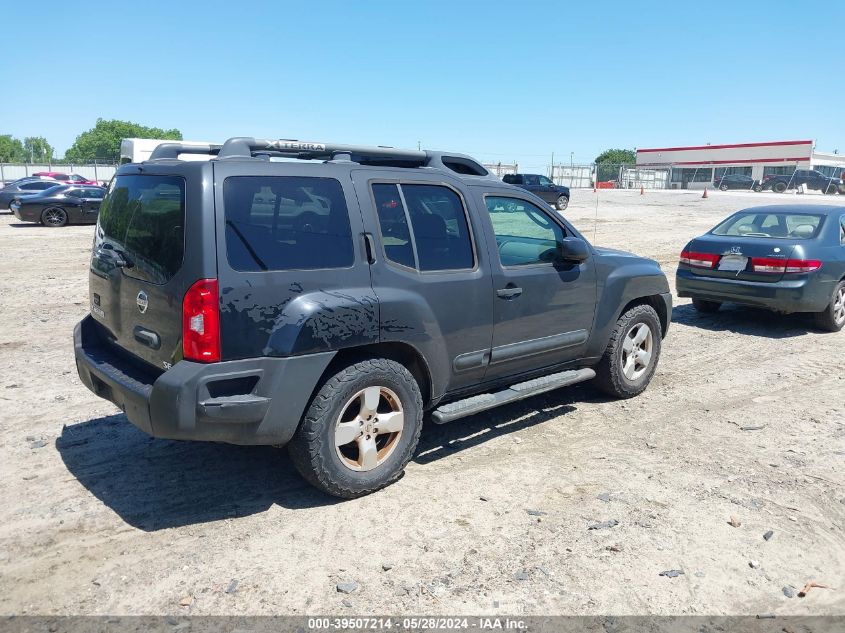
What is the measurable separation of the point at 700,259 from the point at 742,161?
2748 inches

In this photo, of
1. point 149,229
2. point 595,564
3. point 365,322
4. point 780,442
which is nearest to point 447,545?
point 595,564

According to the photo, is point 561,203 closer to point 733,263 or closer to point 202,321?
point 733,263

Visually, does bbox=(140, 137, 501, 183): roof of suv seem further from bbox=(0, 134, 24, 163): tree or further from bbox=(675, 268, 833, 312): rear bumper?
bbox=(0, 134, 24, 163): tree

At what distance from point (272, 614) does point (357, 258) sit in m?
1.95

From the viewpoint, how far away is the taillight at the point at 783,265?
8.17m

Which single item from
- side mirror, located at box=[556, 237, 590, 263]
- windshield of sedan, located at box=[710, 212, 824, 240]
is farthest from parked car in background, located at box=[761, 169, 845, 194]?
side mirror, located at box=[556, 237, 590, 263]

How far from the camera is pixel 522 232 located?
5.25 m

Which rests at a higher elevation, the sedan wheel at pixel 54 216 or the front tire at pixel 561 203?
the front tire at pixel 561 203

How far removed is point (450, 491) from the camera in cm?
430

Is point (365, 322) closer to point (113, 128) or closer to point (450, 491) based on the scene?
point (450, 491)

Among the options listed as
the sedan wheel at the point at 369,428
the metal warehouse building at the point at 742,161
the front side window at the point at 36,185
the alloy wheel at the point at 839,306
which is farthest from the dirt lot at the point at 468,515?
the metal warehouse building at the point at 742,161

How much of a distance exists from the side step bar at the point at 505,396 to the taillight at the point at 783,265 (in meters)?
4.03

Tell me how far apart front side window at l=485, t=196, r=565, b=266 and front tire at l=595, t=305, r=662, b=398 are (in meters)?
1.06

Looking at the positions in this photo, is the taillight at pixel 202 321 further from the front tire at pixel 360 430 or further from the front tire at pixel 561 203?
the front tire at pixel 561 203
